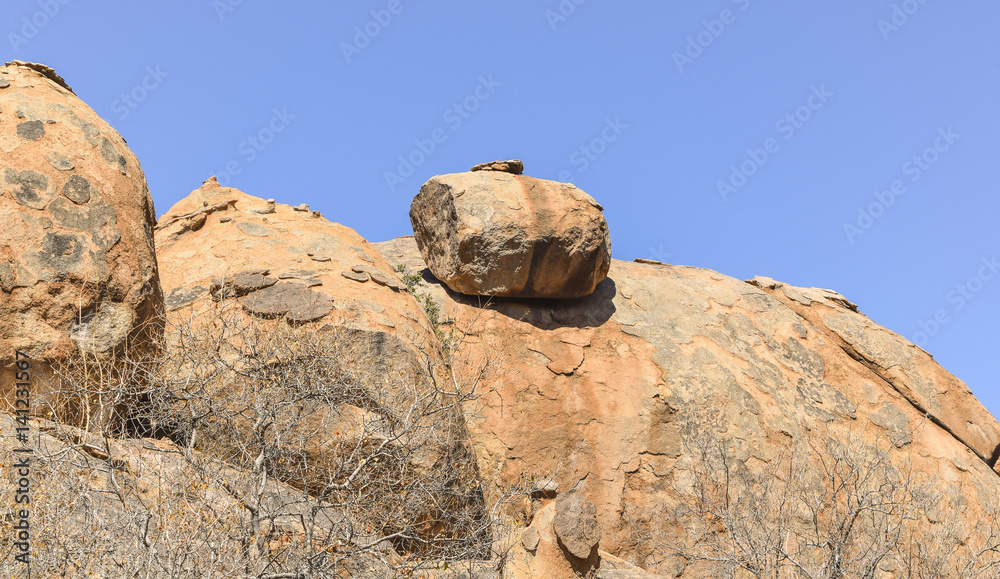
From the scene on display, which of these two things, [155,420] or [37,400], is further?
[155,420]

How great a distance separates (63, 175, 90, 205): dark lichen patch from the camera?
22.9 ft

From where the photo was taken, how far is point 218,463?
6523mm

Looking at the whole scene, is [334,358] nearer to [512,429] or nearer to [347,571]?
[347,571]

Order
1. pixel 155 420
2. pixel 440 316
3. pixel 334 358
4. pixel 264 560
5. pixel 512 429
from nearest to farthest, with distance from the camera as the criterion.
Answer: pixel 264 560
pixel 155 420
pixel 334 358
pixel 512 429
pixel 440 316

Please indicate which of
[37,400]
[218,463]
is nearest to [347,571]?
[218,463]

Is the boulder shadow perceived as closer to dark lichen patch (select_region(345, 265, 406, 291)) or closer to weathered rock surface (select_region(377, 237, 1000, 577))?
weathered rock surface (select_region(377, 237, 1000, 577))

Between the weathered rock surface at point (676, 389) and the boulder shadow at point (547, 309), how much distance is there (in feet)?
0.07

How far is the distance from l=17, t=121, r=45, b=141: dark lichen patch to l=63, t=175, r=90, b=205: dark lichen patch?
53 centimetres

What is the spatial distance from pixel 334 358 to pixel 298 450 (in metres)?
1.33

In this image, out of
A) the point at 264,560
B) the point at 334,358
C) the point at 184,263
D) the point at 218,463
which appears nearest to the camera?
the point at 264,560

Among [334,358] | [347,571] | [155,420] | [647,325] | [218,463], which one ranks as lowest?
[347,571]

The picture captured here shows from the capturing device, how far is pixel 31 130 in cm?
715

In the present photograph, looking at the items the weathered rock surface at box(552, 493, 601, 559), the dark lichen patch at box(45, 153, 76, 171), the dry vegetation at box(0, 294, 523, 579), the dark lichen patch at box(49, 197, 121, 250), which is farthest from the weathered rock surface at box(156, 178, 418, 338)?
the weathered rock surface at box(552, 493, 601, 559)

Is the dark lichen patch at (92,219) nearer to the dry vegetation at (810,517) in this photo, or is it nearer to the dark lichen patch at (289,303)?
the dark lichen patch at (289,303)
